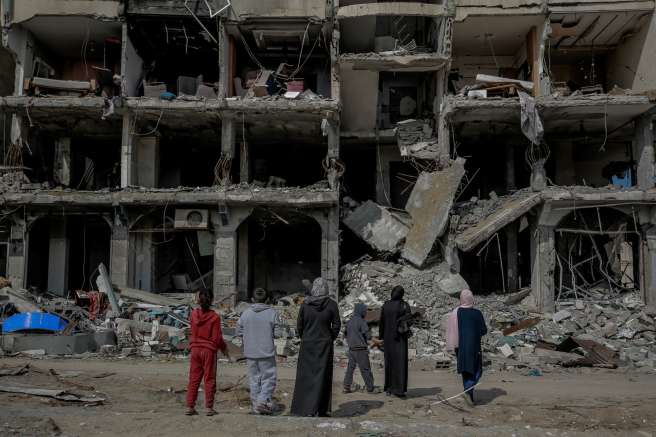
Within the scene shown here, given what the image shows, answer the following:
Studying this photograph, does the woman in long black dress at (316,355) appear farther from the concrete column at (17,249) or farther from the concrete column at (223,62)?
the concrete column at (17,249)

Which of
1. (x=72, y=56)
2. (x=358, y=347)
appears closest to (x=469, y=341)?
(x=358, y=347)

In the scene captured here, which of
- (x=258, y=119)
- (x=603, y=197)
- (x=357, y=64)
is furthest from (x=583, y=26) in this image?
(x=258, y=119)

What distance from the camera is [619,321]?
54.9 feet

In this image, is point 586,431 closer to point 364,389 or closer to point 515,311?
point 364,389

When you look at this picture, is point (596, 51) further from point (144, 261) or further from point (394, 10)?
point (144, 261)

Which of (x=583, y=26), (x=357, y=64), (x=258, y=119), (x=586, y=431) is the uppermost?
(x=583, y=26)

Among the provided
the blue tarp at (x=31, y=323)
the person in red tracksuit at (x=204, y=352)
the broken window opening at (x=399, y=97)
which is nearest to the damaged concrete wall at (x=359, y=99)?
the broken window opening at (x=399, y=97)

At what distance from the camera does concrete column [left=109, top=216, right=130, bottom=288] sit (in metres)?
18.9

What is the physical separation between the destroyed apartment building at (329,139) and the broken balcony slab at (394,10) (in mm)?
68

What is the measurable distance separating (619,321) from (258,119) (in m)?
13.2

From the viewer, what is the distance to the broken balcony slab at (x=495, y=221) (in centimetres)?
1734

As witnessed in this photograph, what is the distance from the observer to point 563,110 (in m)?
18.9

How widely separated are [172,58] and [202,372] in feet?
57.4

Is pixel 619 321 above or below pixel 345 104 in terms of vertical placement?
below
